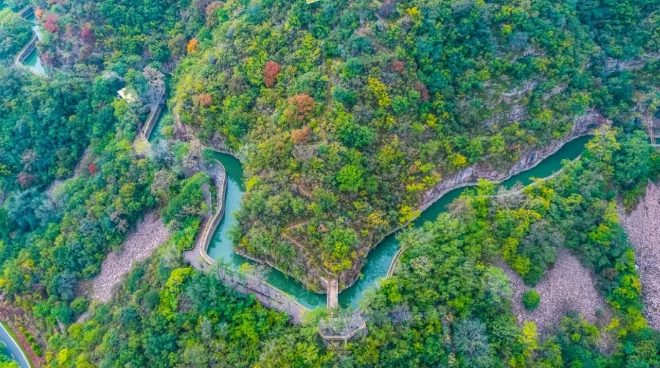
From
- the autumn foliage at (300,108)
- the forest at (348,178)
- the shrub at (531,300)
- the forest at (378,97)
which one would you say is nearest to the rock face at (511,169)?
the forest at (348,178)

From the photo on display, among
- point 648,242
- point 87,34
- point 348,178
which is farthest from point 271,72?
point 648,242

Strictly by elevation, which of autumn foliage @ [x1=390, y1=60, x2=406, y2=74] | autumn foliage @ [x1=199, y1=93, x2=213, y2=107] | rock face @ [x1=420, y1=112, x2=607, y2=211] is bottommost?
rock face @ [x1=420, y1=112, x2=607, y2=211]

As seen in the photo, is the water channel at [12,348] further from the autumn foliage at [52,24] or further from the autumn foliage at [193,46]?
the autumn foliage at [52,24]

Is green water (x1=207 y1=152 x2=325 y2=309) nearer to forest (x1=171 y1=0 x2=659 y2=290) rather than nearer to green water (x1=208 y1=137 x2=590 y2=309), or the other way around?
green water (x1=208 y1=137 x2=590 y2=309)

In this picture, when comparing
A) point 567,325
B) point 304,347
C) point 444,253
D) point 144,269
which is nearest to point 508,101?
point 444,253

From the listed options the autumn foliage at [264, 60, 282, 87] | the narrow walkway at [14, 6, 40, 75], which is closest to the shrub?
the autumn foliage at [264, 60, 282, 87]

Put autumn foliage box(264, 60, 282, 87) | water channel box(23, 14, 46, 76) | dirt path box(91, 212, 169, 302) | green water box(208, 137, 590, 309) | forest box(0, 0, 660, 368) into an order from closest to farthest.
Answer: forest box(0, 0, 660, 368)
green water box(208, 137, 590, 309)
autumn foliage box(264, 60, 282, 87)
dirt path box(91, 212, 169, 302)
water channel box(23, 14, 46, 76)

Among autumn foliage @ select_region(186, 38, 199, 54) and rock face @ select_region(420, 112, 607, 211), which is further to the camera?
autumn foliage @ select_region(186, 38, 199, 54)
